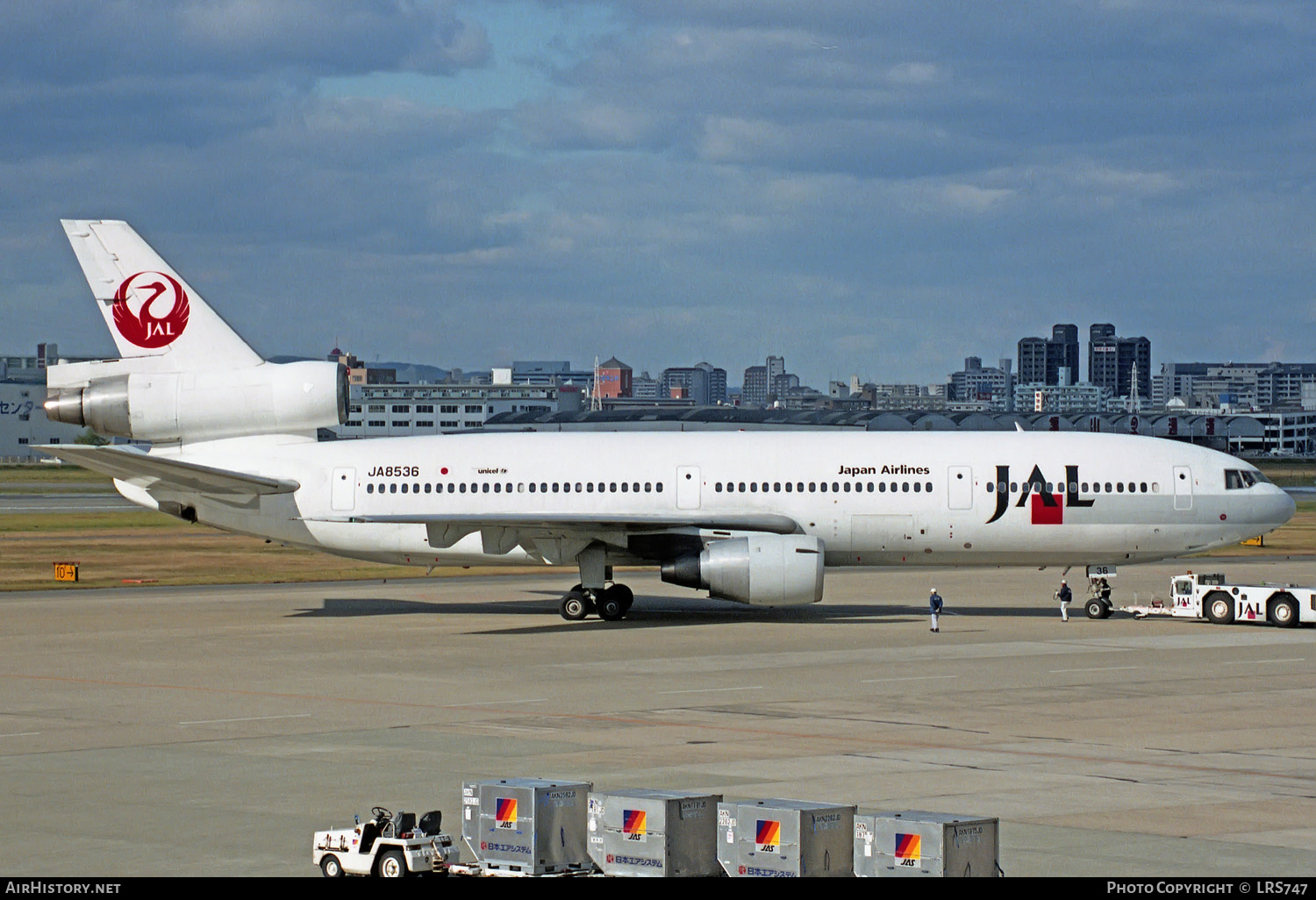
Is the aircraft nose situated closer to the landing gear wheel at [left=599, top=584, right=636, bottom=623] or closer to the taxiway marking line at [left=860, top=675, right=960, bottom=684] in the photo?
the taxiway marking line at [left=860, top=675, right=960, bottom=684]

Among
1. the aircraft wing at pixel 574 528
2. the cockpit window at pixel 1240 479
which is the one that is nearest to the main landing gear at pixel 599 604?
the aircraft wing at pixel 574 528

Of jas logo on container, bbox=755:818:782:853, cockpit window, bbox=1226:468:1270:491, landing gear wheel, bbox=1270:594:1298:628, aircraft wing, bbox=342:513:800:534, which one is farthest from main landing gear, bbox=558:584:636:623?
jas logo on container, bbox=755:818:782:853

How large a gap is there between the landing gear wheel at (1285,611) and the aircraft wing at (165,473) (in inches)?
1091

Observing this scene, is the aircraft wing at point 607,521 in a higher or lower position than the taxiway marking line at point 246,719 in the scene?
higher

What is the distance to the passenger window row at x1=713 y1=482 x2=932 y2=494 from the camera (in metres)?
44.9

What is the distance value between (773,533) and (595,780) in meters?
23.7

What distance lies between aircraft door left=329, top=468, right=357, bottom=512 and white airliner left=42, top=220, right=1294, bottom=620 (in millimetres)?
51

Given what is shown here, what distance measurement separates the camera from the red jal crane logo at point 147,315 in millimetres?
45250

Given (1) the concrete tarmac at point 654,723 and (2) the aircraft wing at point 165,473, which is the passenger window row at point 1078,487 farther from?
(2) the aircraft wing at point 165,473

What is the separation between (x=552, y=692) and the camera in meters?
31.4

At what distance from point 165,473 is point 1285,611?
30895mm

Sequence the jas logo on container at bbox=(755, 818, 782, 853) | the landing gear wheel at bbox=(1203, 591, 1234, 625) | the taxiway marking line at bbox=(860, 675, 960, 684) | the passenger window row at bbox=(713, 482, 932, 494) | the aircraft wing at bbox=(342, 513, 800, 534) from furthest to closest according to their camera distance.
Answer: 1. the passenger window row at bbox=(713, 482, 932, 494)
2. the landing gear wheel at bbox=(1203, 591, 1234, 625)
3. the aircraft wing at bbox=(342, 513, 800, 534)
4. the taxiway marking line at bbox=(860, 675, 960, 684)
5. the jas logo on container at bbox=(755, 818, 782, 853)

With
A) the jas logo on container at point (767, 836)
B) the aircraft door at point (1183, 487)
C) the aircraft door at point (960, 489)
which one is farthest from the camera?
the aircraft door at point (1183, 487)
